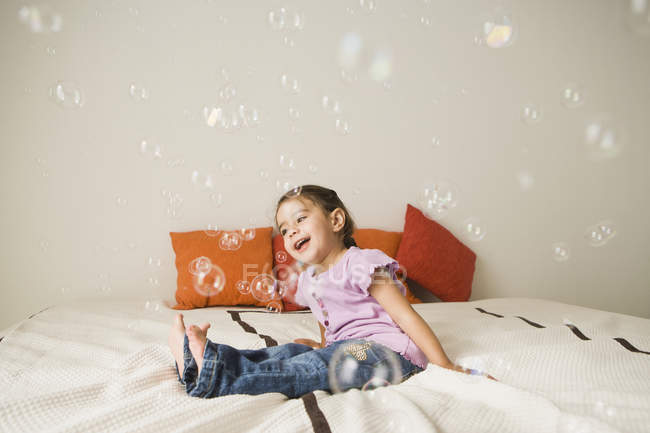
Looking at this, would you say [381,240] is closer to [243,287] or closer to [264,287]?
[264,287]

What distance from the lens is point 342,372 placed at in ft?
2.90

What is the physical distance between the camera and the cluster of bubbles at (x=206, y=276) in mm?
2006

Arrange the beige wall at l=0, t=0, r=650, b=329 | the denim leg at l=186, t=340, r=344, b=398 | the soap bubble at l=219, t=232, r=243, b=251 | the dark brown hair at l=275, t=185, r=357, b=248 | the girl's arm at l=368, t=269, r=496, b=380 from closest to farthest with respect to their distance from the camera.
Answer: the denim leg at l=186, t=340, r=344, b=398
the girl's arm at l=368, t=269, r=496, b=380
the dark brown hair at l=275, t=185, r=357, b=248
the soap bubble at l=219, t=232, r=243, b=251
the beige wall at l=0, t=0, r=650, b=329

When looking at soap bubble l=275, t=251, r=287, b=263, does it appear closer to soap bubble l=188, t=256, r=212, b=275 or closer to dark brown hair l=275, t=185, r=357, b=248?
soap bubble l=188, t=256, r=212, b=275

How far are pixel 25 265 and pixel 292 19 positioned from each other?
1.90 meters

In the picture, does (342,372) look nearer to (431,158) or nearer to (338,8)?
(431,158)

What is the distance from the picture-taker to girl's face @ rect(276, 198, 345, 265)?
1.25 meters

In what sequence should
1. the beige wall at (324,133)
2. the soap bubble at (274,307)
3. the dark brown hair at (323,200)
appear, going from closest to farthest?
the dark brown hair at (323,200), the soap bubble at (274,307), the beige wall at (324,133)

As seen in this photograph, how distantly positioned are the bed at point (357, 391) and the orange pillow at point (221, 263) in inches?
19.1

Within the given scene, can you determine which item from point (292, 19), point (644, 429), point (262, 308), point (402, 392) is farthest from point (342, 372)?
point (292, 19)

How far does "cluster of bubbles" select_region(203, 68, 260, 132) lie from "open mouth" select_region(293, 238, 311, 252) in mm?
1292

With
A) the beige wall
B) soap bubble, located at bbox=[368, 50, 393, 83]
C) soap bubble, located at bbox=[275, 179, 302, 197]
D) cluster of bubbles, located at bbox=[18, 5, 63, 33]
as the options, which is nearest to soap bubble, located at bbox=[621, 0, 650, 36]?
the beige wall

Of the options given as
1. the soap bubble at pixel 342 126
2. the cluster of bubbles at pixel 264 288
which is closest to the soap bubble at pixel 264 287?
the cluster of bubbles at pixel 264 288

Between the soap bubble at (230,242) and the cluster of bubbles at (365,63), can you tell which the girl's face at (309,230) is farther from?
the cluster of bubbles at (365,63)
